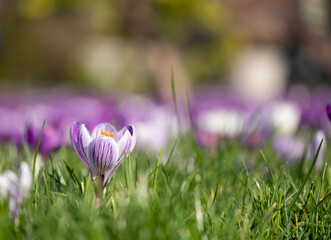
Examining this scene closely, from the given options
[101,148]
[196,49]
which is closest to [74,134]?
[101,148]

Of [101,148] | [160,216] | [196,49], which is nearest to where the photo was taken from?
[160,216]

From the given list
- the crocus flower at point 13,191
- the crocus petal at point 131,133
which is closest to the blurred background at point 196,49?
the crocus petal at point 131,133

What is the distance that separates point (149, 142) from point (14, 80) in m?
23.1

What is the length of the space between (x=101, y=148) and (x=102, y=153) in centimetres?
1

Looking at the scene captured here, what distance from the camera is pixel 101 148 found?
1313 millimetres

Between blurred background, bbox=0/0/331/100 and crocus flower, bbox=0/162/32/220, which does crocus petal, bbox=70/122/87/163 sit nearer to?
crocus flower, bbox=0/162/32/220

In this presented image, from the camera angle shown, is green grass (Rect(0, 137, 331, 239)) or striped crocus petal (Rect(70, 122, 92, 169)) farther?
striped crocus petal (Rect(70, 122, 92, 169))

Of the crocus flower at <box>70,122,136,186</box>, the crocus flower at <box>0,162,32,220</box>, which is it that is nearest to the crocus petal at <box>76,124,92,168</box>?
the crocus flower at <box>70,122,136,186</box>

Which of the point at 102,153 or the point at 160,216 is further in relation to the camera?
the point at 102,153

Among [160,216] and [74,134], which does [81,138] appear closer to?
[74,134]

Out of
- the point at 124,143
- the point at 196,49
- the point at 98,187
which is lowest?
the point at 196,49

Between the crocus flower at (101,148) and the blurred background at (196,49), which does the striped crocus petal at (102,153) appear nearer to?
the crocus flower at (101,148)

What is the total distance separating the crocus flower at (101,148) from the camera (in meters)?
1.32

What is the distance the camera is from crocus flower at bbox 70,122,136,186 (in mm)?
1315
